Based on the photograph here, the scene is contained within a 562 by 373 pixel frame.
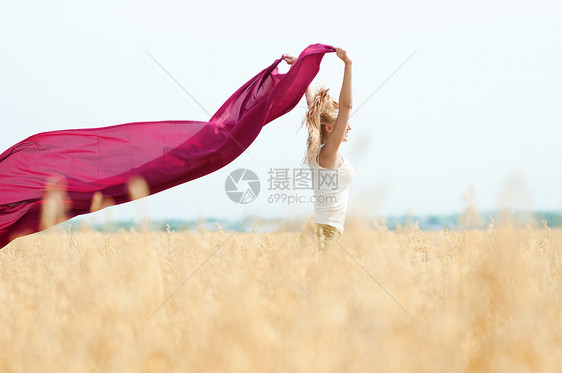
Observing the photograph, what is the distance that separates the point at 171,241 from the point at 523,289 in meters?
2.66

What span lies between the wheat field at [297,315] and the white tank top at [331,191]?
893mm

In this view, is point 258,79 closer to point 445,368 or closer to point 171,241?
point 171,241

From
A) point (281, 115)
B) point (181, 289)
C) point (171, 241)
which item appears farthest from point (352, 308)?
point (281, 115)

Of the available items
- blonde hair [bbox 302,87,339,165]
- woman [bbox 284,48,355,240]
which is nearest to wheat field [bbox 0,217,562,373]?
woman [bbox 284,48,355,240]

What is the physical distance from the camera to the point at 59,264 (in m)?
2.60

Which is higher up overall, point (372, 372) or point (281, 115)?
point (281, 115)

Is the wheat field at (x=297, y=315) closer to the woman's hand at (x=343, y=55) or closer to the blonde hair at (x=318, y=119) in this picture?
the blonde hair at (x=318, y=119)

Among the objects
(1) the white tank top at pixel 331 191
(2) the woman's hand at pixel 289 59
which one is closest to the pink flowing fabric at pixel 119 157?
(2) the woman's hand at pixel 289 59

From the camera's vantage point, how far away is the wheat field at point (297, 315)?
4.86 ft

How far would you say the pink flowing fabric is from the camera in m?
3.86

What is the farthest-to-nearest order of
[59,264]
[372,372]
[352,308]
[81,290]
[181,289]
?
[59,264] → [181,289] → [81,290] → [352,308] → [372,372]

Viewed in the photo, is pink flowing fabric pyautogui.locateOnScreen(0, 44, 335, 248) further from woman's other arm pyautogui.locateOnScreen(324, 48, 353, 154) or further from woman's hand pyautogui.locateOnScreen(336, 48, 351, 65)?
woman's other arm pyautogui.locateOnScreen(324, 48, 353, 154)

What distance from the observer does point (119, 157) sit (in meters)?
3.98

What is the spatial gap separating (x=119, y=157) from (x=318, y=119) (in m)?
1.58
